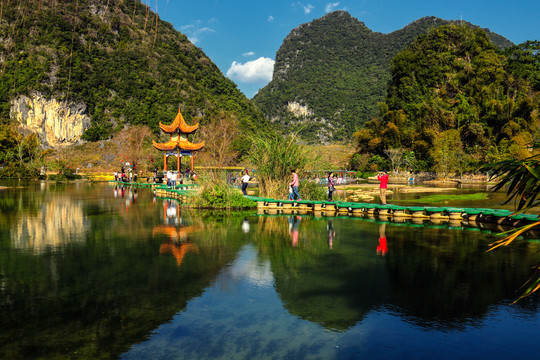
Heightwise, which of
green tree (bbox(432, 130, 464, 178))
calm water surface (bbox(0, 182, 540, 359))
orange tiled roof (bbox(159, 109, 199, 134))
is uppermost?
orange tiled roof (bbox(159, 109, 199, 134))

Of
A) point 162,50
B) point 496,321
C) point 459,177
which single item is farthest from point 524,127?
point 162,50

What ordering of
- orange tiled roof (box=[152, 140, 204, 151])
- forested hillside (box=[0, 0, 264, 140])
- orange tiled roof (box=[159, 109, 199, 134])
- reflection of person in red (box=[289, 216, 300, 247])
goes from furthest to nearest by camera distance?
forested hillside (box=[0, 0, 264, 140]) < orange tiled roof (box=[159, 109, 199, 134]) < orange tiled roof (box=[152, 140, 204, 151]) < reflection of person in red (box=[289, 216, 300, 247])

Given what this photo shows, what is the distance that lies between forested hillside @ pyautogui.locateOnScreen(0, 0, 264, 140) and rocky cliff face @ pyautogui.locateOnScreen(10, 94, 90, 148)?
1.33 meters

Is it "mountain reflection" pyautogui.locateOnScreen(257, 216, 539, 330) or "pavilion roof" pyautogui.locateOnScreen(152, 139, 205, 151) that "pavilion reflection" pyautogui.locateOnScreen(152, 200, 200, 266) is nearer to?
"mountain reflection" pyautogui.locateOnScreen(257, 216, 539, 330)

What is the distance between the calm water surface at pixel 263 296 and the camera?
4664 millimetres

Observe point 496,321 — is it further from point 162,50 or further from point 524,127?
point 162,50

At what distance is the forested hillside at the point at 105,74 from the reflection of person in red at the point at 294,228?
209ft

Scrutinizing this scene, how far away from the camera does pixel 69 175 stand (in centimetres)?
5050

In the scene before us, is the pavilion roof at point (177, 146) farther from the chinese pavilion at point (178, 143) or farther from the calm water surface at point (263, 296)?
the calm water surface at point (263, 296)

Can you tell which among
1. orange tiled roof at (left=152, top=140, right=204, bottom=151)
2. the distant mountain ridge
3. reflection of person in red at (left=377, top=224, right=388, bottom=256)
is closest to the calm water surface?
reflection of person in red at (left=377, top=224, right=388, bottom=256)

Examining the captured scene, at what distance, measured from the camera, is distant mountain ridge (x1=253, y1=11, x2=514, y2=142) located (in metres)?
140

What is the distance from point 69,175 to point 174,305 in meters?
50.3

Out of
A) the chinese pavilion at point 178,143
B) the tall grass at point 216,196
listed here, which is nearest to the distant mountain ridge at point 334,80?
the chinese pavilion at point 178,143

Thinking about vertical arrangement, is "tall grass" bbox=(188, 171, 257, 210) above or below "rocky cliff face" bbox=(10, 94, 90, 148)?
below
